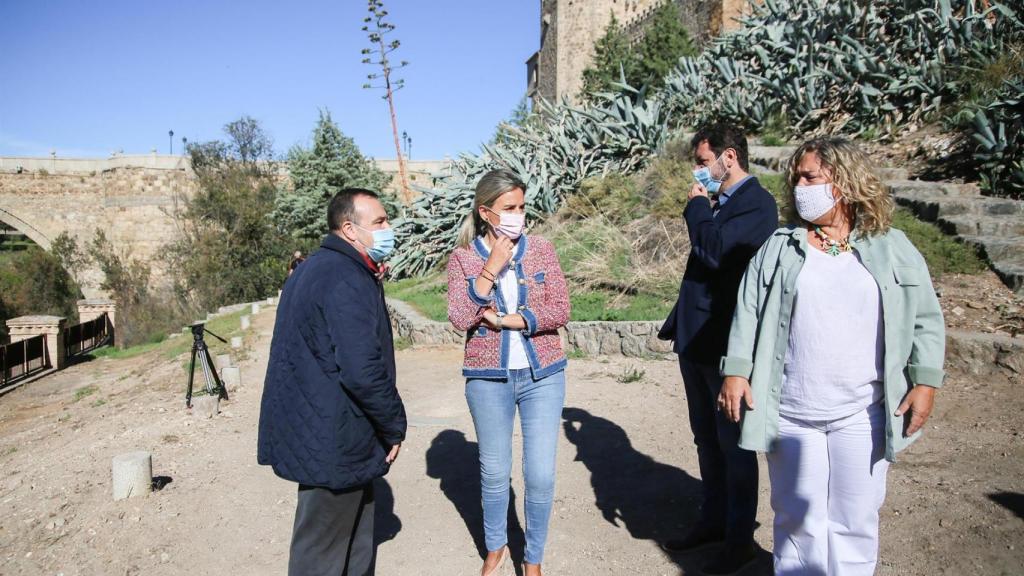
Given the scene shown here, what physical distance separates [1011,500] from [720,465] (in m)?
1.40

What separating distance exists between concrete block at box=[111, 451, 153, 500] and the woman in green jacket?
143 inches

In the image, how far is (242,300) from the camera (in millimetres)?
23188

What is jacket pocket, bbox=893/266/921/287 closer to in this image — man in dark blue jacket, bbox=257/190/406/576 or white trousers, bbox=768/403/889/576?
white trousers, bbox=768/403/889/576

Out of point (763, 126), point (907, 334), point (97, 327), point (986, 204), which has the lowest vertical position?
point (97, 327)

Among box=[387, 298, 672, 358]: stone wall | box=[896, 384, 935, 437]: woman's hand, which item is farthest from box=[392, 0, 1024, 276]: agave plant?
box=[896, 384, 935, 437]: woman's hand

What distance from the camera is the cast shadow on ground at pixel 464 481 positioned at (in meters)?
3.34

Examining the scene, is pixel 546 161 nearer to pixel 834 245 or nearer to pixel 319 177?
pixel 834 245

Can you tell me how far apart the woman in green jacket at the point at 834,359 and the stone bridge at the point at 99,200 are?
90.1ft

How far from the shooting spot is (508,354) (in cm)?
265

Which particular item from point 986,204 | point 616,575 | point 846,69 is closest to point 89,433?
point 616,575

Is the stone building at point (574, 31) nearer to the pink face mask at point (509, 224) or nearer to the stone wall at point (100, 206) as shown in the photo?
the stone wall at point (100, 206)

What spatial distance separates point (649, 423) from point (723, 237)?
2.58m

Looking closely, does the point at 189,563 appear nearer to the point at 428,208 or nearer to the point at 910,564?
the point at 910,564

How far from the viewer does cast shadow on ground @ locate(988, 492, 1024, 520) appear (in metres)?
3.02
